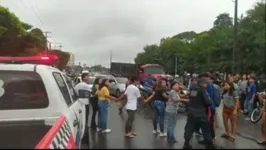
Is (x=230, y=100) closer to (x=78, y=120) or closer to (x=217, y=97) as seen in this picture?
(x=217, y=97)

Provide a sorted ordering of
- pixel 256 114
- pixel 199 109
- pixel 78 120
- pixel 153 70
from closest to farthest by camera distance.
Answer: pixel 78 120 < pixel 199 109 < pixel 256 114 < pixel 153 70

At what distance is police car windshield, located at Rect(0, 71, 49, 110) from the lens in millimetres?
4270

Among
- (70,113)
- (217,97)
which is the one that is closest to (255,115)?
(217,97)

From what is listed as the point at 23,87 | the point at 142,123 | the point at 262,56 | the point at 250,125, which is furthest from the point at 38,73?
the point at 250,125

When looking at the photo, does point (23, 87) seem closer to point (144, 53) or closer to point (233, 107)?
point (233, 107)

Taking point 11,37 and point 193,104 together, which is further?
point 11,37

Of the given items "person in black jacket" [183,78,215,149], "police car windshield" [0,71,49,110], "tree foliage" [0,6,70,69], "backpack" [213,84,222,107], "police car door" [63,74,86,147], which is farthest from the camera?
"tree foliage" [0,6,70,69]

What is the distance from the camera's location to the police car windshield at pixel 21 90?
4.27 m

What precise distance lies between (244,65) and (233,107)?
119 cm

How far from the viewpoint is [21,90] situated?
445cm

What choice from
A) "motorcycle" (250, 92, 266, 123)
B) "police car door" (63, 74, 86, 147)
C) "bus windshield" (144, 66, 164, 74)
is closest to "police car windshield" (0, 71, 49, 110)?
"police car door" (63, 74, 86, 147)

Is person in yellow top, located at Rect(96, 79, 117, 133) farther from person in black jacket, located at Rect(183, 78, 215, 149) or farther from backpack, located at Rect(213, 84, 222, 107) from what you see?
person in black jacket, located at Rect(183, 78, 215, 149)

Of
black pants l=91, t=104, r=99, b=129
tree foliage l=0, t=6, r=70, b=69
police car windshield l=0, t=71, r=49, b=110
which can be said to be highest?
tree foliage l=0, t=6, r=70, b=69

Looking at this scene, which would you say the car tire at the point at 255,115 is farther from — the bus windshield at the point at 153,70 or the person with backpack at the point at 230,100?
the bus windshield at the point at 153,70
